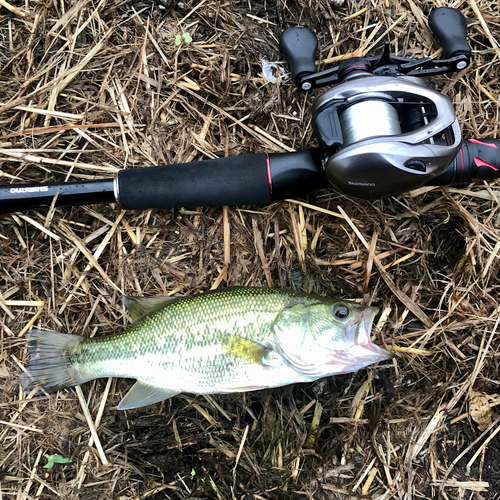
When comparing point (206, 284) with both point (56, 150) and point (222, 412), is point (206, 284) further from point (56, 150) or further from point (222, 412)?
point (56, 150)

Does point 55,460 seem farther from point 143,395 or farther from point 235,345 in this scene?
point 235,345

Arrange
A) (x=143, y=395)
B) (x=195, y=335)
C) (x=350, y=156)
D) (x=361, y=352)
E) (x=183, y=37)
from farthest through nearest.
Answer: (x=183, y=37)
(x=143, y=395)
(x=195, y=335)
(x=361, y=352)
(x=350, y=156)

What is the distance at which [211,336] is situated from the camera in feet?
8.01

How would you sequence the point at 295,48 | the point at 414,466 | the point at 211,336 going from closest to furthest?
the point at 211,336
the point at 295,48
the point at 414,466

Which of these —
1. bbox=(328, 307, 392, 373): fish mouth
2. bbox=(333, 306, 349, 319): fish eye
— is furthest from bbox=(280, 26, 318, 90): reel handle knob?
bbox=(328, 307, 392, 373): fish mouth

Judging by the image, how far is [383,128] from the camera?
7.30 feet

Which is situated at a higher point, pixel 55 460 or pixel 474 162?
pixel 474 162

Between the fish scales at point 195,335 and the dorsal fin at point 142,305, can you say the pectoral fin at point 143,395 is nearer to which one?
the fish scales at point 195,335

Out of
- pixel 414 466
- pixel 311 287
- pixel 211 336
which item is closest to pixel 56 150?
pixel 211 336

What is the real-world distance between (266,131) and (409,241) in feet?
4.25

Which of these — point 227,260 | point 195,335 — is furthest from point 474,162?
point 195,335

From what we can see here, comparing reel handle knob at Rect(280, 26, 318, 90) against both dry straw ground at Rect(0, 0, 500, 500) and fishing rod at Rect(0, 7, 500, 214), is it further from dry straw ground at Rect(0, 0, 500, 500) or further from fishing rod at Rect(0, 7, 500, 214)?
dry straw ground at Rect(0, 0, 500, 500)

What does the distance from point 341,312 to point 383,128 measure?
3.39 feet

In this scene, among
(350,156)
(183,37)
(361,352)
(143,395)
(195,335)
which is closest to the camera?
(350,156)
